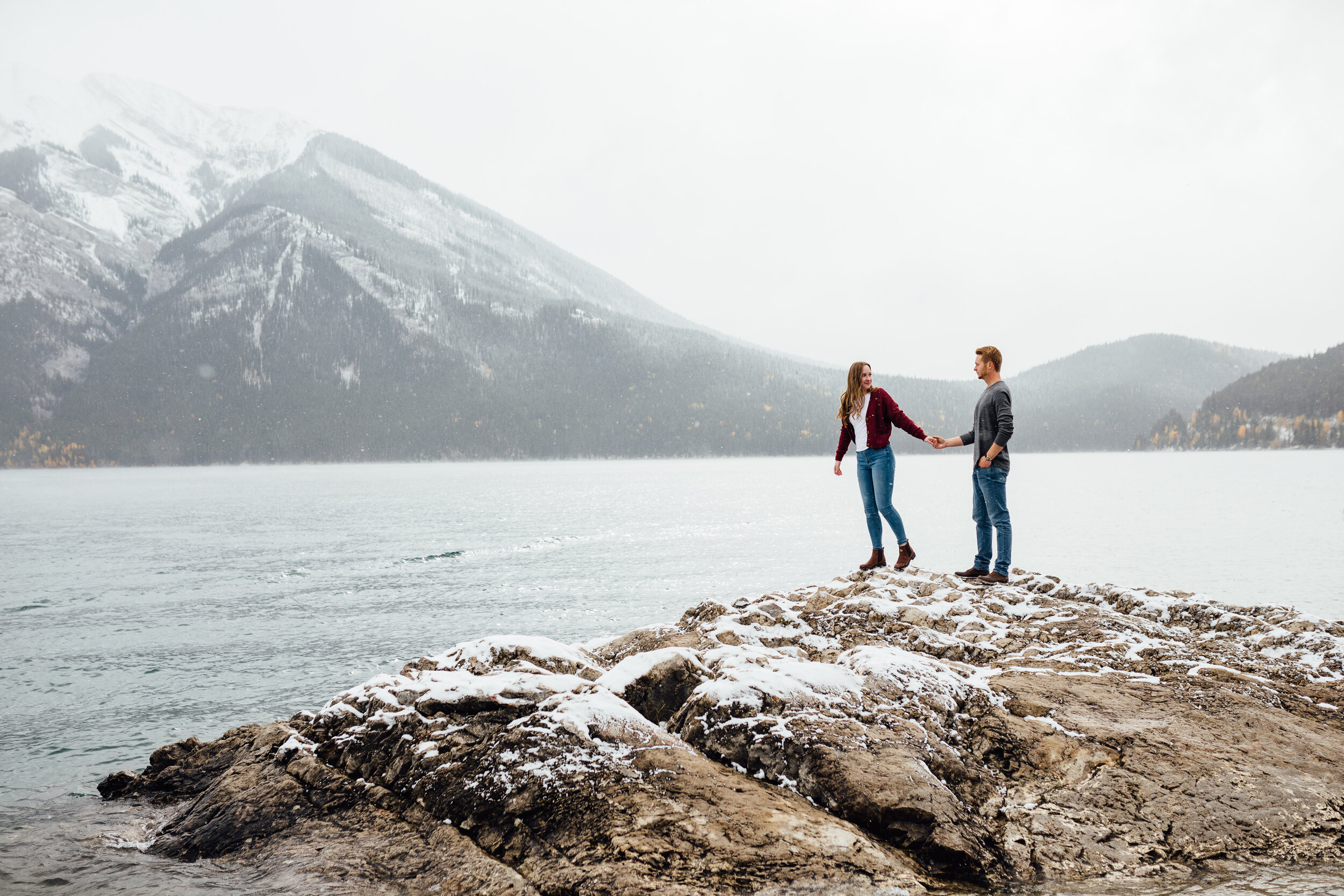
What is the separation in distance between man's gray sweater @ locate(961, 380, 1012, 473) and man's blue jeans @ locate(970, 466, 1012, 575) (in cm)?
16

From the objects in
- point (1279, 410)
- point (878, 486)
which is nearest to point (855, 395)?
point (878, 486)

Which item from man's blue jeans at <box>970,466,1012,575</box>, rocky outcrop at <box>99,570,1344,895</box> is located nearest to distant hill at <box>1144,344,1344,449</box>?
man's blue jeans at <box>970,466,1012,575</box>

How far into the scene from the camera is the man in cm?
885

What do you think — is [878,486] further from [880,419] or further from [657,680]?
[657,680]

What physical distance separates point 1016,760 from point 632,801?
2.61 meters

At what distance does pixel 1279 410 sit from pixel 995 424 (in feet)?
715


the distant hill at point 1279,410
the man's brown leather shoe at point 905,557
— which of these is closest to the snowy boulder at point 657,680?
the man's brown leather shoe at point 905,557

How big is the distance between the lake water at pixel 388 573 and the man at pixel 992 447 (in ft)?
27.2

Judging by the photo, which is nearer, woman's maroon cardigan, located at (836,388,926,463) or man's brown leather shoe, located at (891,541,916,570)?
woman's maroon cardigan, located at (836,388,926,463)

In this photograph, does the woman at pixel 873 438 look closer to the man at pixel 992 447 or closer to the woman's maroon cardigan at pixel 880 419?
the woman's maroon cardigan at pixel 880 419

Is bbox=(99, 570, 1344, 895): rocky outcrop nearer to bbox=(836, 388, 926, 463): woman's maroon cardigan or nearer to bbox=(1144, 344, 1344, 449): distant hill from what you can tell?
bbox=(836, 388, 926, 463): woman's maroon cardigan

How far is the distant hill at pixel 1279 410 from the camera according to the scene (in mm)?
163375

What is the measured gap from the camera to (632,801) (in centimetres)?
411

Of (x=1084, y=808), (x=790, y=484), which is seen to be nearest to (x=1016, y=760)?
(x=1084, y=808)
